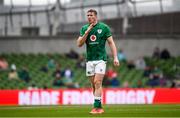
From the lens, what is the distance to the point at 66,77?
3033 cm

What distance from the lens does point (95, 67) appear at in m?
14.1

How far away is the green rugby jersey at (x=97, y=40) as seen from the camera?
46.2 feet

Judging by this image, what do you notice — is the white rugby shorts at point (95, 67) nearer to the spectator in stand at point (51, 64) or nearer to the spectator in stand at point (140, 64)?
the spectator in stand at point (51, 64)

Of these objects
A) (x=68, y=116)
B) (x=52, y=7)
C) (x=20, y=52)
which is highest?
(x=52, y=7)

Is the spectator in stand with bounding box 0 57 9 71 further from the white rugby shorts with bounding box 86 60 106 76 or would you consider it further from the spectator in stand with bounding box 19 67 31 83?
the white rugby shorts with bounding box 86 60 106 76

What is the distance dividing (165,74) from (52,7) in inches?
294

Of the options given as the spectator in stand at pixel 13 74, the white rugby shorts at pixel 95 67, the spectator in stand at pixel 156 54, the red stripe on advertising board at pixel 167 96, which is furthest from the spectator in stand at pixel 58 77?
the white rugby shorts at pixel 95 67

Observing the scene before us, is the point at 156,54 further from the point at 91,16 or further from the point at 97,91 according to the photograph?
the point at 91,16

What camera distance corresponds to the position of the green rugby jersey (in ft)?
46.2

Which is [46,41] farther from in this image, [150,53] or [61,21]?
[150,53]

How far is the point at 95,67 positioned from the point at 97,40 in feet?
1.82

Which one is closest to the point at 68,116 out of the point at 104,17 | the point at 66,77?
the point at 66,77

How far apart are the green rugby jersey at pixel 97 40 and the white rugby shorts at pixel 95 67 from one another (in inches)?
3.4

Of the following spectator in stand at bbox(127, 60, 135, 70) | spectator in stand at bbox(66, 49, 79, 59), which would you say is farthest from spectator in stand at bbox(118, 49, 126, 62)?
spectator in stand at bbox(66, 49, 79, 59)
